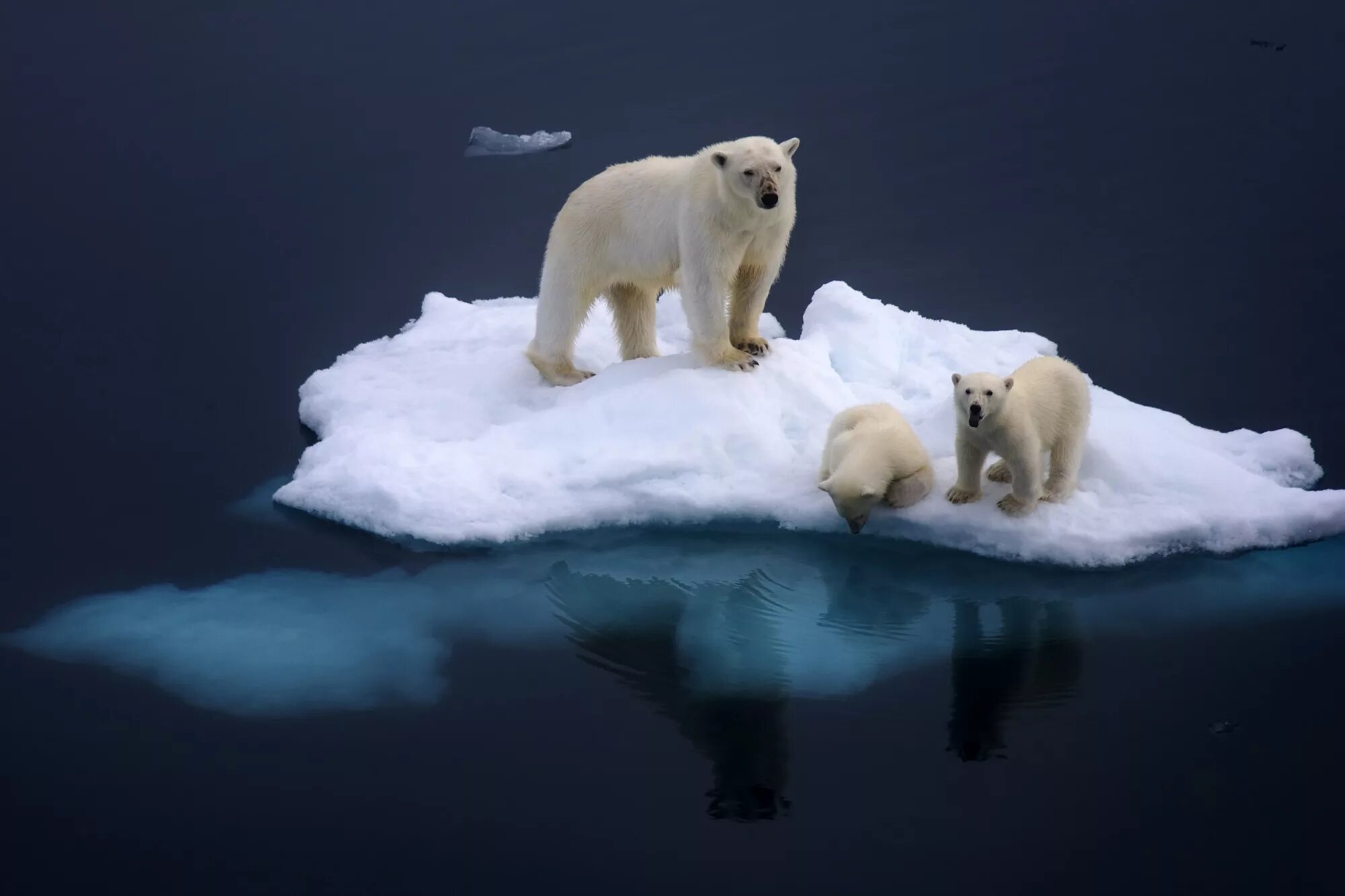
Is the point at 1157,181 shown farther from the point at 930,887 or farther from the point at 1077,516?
the point at 930,887

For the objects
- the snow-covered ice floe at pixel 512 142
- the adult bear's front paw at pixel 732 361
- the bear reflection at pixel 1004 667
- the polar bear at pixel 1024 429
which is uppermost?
the snow-covered ice floe at pixel 512 142

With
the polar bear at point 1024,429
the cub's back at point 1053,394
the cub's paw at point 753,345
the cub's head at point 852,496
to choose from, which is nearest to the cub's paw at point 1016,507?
the polar bear at point 1024,429

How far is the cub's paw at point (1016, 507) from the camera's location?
237 inches

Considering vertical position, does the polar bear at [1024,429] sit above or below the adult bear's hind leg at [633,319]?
below

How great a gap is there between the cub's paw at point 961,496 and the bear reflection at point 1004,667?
55 centimetres

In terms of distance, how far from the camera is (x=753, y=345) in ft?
23.7

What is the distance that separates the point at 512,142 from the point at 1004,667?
6245 millimetres

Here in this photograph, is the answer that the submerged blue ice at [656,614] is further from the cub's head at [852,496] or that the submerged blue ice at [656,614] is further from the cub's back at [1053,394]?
the cub's back at [1053,394]

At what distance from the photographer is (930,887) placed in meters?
4.45

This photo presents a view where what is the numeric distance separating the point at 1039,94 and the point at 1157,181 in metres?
1.42

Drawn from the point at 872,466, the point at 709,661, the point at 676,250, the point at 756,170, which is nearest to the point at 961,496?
the point at 872,466

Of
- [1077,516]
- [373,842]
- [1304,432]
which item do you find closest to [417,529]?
[373,842]

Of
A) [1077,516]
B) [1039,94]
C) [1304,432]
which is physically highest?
[1039,94]

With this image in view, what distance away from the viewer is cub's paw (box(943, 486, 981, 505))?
6.15 m
